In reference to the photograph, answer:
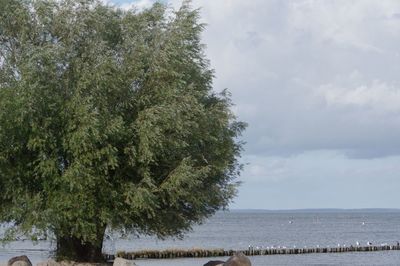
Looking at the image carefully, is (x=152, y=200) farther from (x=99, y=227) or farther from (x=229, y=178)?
(x=229, y=178)

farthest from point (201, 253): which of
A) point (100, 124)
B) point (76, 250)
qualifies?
point (100, 124)

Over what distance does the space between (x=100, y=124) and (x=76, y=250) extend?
6581 millimetres

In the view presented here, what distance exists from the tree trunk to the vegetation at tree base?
5 cm

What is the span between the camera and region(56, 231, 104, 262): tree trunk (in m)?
38.3

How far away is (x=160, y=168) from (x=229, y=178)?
14.0 feet

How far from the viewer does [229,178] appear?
40.7 m

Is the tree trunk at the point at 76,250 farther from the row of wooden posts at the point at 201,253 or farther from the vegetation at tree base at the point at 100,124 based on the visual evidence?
the row of wooden posts at the point at 201,253

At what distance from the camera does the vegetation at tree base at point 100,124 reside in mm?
35250

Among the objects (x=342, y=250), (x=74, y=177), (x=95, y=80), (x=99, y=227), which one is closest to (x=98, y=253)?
(x=99, y=227)

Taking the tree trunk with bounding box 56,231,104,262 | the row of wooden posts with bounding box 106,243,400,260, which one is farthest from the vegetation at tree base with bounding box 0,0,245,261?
the row of wooden posts with bounding box 106,243,400,260

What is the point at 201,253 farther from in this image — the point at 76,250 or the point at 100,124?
the point at 100,124

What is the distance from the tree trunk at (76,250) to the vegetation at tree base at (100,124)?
50mm

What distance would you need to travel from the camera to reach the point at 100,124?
3519 cm

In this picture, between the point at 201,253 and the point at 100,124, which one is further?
the point at 201,253
